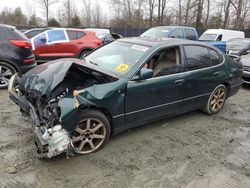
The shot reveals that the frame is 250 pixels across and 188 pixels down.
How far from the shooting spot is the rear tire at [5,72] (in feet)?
20.1

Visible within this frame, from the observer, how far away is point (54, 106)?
315 cm

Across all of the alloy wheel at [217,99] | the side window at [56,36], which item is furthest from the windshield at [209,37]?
the alloy wheel at [217,99]

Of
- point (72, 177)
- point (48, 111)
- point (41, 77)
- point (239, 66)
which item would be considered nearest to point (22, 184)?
point (72, 177)

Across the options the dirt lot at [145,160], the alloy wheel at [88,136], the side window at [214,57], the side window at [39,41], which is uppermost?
the side window at [39,41]

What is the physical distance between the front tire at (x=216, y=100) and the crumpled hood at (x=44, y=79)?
9.81ft

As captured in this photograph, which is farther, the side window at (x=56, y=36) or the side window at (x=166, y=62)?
the side window at (x=56, y=36)

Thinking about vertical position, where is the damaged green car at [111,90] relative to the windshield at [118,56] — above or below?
below

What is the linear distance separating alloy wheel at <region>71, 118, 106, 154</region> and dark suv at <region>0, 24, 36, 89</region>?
3662mm

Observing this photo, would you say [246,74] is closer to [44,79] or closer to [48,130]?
[44,79]

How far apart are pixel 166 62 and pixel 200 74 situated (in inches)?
29.4

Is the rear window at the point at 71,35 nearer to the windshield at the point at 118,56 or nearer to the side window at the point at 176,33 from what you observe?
the side window at the point at 176,33

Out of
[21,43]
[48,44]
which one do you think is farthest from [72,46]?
[21,43]

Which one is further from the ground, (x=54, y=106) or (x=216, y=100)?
(x=54, y=106)

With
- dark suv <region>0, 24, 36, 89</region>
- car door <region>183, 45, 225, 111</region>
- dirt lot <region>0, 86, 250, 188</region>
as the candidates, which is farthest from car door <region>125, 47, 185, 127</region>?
dark suv <region>0, 24, 36, 89</region>
